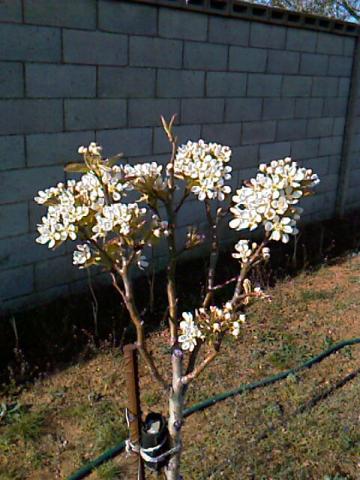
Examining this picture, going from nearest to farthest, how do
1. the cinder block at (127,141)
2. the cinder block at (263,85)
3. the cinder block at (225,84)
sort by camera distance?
the cinder block at (127,141) → the cinder block at (225,84) → the cinder block at (263,85)

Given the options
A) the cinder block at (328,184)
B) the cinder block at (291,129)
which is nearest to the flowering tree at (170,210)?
the cinder block at (291,129)

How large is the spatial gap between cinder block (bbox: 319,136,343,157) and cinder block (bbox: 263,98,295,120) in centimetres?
66

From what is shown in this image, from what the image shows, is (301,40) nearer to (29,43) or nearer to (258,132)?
(258,132)

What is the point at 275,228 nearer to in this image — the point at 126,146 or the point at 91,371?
the point at 91,371

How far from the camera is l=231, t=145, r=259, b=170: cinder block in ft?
15.6

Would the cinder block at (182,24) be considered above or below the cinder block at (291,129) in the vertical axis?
A: above

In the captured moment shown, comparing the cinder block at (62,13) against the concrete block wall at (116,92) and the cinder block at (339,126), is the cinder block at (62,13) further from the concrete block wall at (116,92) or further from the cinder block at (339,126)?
the cinder block at (339,126)

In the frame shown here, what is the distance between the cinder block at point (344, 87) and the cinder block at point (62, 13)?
3274 millimetres

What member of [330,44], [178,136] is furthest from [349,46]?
[178,136]

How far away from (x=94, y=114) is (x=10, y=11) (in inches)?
32.1

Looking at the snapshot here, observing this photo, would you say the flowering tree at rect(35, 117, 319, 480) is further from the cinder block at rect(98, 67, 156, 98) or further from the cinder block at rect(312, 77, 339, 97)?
the cinder block at rect(312, 77, 339, 97)

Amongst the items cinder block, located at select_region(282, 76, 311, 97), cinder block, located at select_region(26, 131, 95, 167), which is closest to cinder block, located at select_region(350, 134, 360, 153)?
cinder block, located at select_region(282, 76, 311, 97)

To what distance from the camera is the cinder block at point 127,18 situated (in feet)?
11.5

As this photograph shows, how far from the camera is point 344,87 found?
588cm
